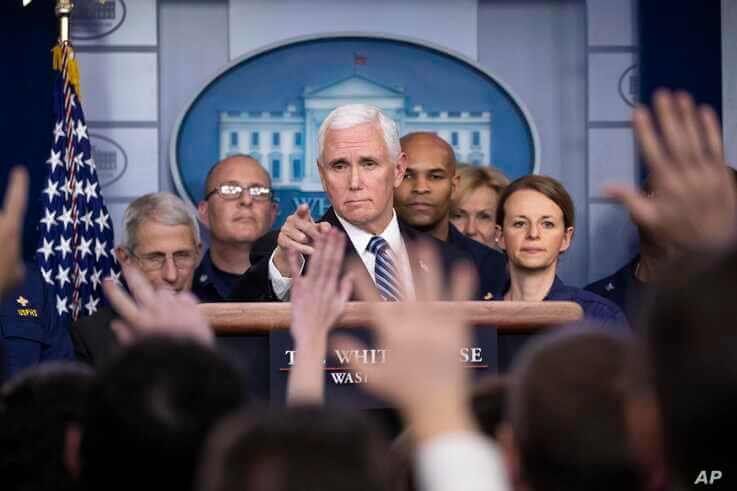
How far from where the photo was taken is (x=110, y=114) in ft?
21.0

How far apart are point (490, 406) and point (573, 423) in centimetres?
48

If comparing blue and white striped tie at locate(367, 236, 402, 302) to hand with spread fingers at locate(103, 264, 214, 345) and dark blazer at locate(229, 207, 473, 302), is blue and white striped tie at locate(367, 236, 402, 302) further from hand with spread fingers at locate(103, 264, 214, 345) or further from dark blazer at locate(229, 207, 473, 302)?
hand with spread fingers at locate(103, 264, 214, 345)

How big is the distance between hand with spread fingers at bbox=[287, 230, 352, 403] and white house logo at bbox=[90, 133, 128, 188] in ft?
12.3

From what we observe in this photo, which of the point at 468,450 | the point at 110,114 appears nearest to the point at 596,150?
the point at 110,114

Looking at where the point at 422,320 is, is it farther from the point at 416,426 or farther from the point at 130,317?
the point at 130,317

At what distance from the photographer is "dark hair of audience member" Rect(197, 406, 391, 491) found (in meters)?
1.65

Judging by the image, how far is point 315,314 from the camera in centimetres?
270

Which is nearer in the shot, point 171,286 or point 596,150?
point 171,286

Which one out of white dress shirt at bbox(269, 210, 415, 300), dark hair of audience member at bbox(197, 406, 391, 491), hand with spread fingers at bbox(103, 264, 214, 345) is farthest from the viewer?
white dress shirt at bbox(269, 210, 415, 300)

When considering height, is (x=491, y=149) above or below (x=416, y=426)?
above

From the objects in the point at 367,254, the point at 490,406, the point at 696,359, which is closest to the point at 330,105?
the point at 367,254

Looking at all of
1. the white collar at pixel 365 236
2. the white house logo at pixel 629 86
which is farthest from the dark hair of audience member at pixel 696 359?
the white house logo at pixel 629 86

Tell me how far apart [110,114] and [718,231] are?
4634 millimetres

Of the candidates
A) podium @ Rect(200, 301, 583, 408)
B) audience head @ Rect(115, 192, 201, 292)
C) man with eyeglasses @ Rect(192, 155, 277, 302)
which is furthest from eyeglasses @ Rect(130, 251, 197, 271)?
podium @ Rect(200, 301, 583, 408)
